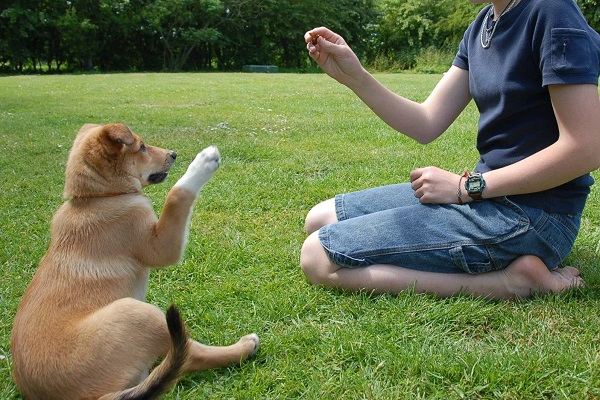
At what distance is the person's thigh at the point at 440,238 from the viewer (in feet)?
8.26

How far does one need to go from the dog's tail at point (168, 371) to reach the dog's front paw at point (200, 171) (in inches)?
33.1

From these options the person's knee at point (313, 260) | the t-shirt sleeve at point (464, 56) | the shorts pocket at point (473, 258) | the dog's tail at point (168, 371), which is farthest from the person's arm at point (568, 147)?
the dog's tail at point (168, 371)

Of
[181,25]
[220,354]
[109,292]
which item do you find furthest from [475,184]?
[181,25]

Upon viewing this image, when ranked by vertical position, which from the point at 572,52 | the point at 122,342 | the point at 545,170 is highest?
the point at 572,52

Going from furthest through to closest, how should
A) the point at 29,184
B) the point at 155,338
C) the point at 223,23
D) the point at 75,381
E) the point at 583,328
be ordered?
the point at 223,23
the point at 29,184
the point at 583,328
the point at 155,338
the point at 75,381

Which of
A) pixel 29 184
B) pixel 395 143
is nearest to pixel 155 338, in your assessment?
pixel 29 184

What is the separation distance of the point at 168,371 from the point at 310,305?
1062mm

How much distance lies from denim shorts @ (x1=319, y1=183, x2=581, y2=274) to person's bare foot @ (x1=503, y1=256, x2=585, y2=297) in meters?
0.04

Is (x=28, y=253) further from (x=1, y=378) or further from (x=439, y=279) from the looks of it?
(x=439, y=279)

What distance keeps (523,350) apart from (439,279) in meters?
0.57

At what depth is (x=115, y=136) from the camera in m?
2.58

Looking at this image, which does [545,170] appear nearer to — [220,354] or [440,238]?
[440,238]

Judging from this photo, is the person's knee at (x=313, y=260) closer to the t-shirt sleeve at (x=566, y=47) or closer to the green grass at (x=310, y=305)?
the green grass at (x=310, y=305)

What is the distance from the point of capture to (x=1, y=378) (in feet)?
7.43
